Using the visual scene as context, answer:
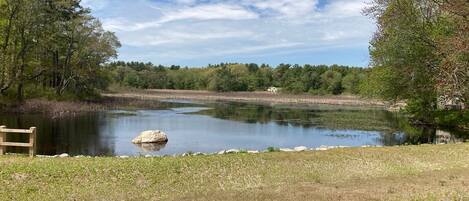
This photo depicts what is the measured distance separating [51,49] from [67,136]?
113ft

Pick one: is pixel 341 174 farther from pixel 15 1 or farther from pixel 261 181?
pixel 15 1

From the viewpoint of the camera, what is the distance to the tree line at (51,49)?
50438 mm

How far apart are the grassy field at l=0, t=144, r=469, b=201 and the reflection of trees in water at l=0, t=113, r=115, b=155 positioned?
29.1ft

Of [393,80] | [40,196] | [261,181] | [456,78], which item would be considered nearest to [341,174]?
[261,181]

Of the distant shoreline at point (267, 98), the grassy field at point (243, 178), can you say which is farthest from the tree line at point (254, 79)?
the grassy field at point (243, 178)

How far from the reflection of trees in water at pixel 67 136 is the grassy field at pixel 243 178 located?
8870 millimetres

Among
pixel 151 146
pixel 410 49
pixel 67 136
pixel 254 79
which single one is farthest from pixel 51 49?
pixel 254 79

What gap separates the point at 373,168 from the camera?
16.8m

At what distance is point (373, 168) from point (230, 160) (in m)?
4.62

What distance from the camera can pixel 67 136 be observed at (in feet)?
101

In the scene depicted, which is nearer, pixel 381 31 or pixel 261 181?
pixel 261 181

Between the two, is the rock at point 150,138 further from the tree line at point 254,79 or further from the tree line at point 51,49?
the tree line at point 254,79

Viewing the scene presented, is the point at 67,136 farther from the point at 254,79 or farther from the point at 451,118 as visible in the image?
the point at 254,79

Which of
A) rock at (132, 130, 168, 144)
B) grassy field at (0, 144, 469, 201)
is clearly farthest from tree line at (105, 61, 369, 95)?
grassy field at (0, 144, 469, 201)
